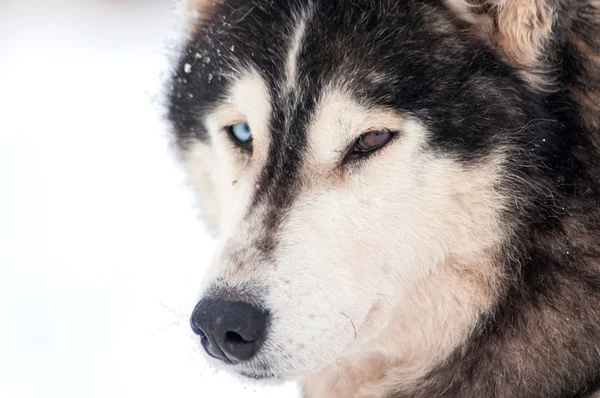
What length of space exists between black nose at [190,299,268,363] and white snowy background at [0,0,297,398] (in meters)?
0.15

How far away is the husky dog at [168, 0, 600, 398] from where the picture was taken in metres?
2.20

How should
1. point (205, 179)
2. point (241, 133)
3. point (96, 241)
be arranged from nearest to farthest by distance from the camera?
point (241, 133)
point (205, 179)
point (96, 241)

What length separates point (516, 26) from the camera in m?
2.18

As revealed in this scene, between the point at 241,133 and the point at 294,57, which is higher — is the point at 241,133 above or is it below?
below

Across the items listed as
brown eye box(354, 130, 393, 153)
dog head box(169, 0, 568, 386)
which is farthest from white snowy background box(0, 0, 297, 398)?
brown eye box(354, 130, 393, 153)

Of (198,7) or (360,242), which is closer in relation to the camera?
(360,242)

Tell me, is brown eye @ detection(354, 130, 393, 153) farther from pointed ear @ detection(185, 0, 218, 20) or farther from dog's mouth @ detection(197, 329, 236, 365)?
pointed ear @ detection(185, 0, 218, 20)

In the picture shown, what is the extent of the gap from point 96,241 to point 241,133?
10.9 ft

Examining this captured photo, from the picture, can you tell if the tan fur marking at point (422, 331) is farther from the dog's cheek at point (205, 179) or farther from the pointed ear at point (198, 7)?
the pointed ear at point (198, 7)

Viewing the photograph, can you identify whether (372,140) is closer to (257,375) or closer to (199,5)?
(257,375)

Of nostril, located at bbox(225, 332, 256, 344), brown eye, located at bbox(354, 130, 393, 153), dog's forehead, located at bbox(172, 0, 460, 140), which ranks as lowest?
nostril, located at bbox(225, 332, 256, 344)

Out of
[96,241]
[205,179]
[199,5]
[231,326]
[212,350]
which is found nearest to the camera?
[231,326]

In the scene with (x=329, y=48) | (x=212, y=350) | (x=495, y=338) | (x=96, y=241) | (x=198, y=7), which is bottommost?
(x=96, y=241)

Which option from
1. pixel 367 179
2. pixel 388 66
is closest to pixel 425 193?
pixel 367 179
